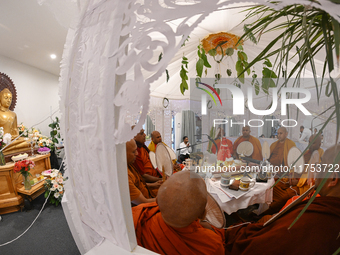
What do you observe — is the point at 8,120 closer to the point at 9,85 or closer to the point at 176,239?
the point at 9,85

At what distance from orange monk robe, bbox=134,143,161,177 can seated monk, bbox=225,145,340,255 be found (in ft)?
5.38

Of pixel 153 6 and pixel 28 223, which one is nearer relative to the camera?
pixel 153 6

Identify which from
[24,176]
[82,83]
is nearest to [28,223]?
[24,176]

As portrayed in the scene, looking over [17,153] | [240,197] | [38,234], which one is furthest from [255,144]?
[17,153]

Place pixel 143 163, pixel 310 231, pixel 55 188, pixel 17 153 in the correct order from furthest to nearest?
pixel 17 153 < pixel 55 188 < pixel 143 163 < pixel 310 231

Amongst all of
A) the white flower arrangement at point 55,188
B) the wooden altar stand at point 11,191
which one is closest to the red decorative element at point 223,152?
the white flower arrangement at point 55,188

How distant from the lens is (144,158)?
2.31m

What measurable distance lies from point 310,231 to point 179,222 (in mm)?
541

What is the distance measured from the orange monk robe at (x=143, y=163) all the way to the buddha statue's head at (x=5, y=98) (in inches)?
107

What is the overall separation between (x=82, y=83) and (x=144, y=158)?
6.34 feet

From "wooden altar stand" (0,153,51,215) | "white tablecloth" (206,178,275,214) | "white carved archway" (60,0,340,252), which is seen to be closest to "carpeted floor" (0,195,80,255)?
"wooden altar stand" (0,153,51,215)

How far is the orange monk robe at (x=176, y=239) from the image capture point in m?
0.79

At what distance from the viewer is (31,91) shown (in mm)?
3580

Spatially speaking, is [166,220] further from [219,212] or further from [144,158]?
[144,158]
